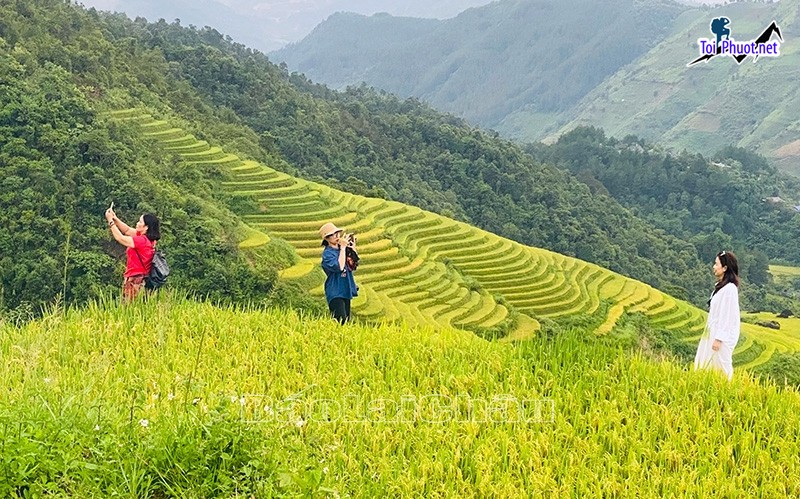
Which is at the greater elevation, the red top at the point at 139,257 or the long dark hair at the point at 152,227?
the long dark hair at the point at 152,227

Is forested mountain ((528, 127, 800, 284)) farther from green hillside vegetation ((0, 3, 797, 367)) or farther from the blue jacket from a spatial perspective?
the blue jacket

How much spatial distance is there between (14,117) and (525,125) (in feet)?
581

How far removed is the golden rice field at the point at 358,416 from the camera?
7.59ft

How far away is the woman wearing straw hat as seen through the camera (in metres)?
5.40

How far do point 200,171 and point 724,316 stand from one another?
2088cm

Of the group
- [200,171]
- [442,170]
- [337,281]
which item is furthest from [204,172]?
[442,170]

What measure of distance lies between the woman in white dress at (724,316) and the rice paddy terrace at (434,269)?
39.7 ft

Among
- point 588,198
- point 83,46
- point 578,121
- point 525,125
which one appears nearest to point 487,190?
point 588,198

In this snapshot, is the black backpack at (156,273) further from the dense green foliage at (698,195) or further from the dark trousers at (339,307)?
the dense green foliage at (698,195)

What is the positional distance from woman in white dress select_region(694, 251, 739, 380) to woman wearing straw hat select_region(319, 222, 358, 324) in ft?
8.54

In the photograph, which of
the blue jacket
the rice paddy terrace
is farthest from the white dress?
the rice paddy terrace

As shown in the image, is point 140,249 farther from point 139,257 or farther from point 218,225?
point 218,225

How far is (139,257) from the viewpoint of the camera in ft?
17.1

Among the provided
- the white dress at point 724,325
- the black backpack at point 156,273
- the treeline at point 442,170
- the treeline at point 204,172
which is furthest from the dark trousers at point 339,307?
the treeline at point 442,170
